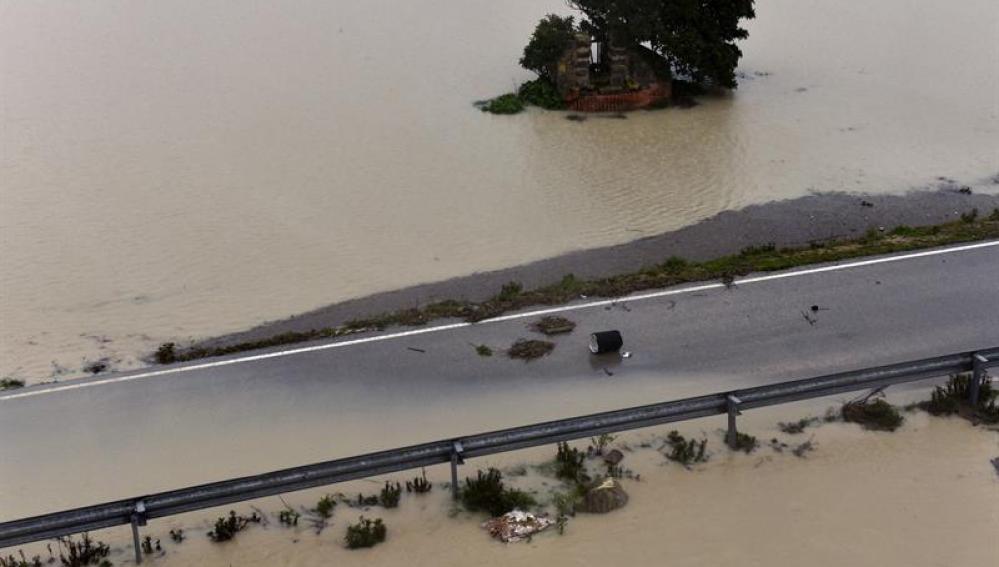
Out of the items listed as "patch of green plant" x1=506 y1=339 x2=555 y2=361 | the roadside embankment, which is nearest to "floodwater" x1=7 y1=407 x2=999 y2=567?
"patch of green plant" x1=506 y1=339 x2=555 y2=361

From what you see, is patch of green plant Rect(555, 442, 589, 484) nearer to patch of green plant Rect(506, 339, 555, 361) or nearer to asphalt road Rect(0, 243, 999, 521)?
asphalt road Rect(0, 243, 999, 521)

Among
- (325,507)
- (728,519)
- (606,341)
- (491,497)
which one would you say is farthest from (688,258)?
(325,507)

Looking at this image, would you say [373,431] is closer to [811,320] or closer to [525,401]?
[525,401]

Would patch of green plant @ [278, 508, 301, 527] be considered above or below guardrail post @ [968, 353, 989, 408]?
below

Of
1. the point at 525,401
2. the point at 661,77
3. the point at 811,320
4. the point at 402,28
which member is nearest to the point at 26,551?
the point at 525,401

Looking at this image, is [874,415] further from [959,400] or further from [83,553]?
[83,553]

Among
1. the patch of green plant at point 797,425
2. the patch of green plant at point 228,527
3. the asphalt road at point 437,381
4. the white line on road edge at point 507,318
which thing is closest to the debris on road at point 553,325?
the asphalt road at point 437,381
